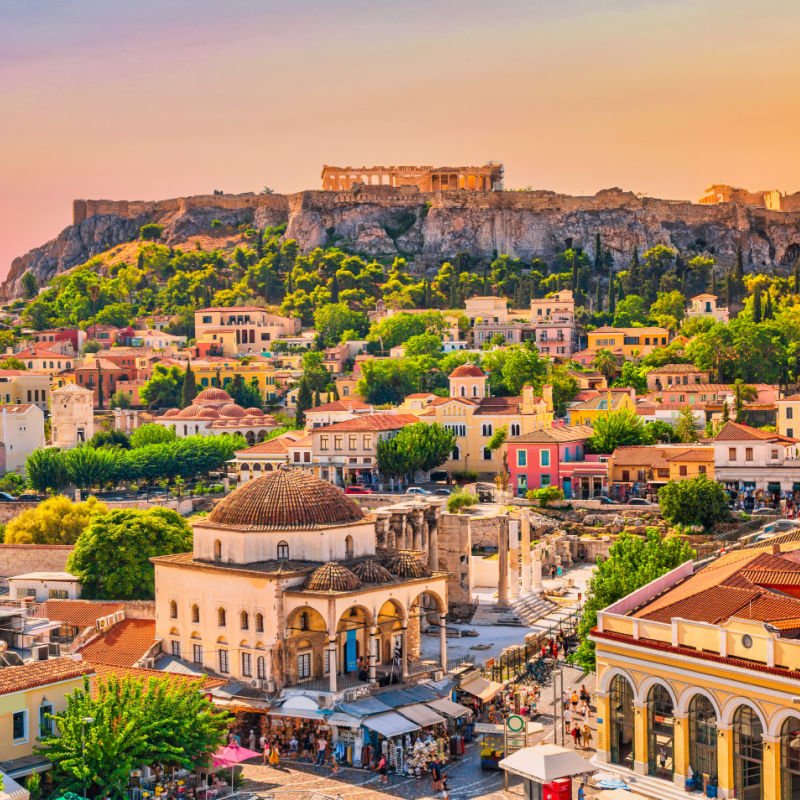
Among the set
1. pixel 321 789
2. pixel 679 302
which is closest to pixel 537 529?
pixel 321 789

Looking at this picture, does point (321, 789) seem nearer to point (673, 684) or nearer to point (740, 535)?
point (673, 684)

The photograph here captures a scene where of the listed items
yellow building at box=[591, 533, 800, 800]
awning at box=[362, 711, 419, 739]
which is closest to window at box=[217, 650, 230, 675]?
awning at box=[362, 711, 419, 739]

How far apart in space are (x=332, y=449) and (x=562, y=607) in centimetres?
2968

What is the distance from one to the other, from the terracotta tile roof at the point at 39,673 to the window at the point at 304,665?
26.1 feet

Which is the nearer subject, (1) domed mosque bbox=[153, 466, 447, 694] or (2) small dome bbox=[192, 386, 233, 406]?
(1) domed mosque bbox=[153, 466, 447, 694]

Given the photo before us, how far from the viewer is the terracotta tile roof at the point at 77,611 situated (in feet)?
165

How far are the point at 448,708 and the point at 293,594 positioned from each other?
5.54 metres

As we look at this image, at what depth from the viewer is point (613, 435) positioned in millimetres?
82062

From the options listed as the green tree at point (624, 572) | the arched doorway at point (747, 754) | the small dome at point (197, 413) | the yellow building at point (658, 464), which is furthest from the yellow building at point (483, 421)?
the arched doorway at point (747, 754)

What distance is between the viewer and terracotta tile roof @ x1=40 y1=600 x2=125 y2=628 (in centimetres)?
5037

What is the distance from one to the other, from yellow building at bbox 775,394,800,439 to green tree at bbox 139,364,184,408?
5189 cm

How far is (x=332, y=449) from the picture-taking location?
283 ft

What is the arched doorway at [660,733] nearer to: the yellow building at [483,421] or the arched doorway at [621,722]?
the arched doorway at [621,722]

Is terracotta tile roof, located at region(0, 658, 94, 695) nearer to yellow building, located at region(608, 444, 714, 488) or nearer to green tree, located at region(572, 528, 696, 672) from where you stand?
green tree, located at region(572, 528, 696, 672)
